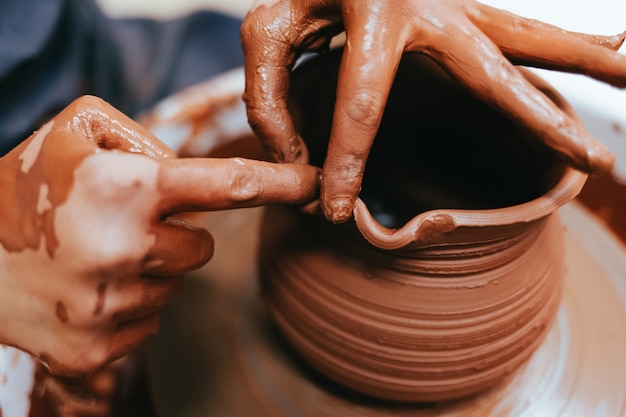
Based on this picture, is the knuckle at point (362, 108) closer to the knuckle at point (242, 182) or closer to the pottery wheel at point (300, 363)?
the knuckle at point (242, 182)

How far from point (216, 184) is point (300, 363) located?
23.7 inches

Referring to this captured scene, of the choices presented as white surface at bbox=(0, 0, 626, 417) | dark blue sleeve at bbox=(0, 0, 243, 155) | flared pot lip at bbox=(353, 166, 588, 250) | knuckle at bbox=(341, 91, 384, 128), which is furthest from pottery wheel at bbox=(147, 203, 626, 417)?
dark blue sleeve at bbox=(0, 0, 243, 155)

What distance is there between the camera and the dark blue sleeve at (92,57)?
158cm

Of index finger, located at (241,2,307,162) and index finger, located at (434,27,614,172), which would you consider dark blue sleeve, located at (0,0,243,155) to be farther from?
index finger, located at (434,27,614,172)

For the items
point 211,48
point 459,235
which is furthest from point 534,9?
point 459,235

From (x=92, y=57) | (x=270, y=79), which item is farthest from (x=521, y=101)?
(x=92, y=57)

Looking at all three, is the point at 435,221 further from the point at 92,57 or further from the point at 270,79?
the point at 92,57

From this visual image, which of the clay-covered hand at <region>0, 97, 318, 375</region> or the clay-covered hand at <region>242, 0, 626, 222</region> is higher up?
the clay-covered hand at <region>242, 0, 626, 222</region>

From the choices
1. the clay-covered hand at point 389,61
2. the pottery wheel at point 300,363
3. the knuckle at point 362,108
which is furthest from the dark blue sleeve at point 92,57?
the knuckle at point 362,108

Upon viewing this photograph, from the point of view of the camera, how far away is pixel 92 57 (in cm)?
183

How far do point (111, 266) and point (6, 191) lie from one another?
9.5 inches

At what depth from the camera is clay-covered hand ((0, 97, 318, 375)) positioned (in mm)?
723

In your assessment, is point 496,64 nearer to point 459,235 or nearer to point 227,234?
point 459,235

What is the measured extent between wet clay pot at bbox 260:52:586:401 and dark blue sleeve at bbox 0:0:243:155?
0.97 m
